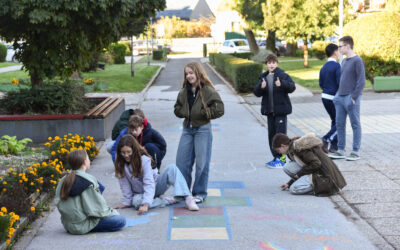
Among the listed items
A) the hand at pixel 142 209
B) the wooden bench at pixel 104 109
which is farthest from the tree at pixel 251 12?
the hand at pixel 142 209

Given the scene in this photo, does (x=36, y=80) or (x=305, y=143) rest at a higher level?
(x=36, y=80)

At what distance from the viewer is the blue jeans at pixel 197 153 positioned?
6.52 meters

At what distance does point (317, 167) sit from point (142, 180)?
2.07 m

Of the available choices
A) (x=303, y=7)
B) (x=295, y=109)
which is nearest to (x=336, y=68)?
(x=295, y=109)

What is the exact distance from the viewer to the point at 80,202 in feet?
17.9

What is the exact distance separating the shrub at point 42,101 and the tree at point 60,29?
0.58m

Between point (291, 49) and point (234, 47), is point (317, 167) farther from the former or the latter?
point (291, 49)

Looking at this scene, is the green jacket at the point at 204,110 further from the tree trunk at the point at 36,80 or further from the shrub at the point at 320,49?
the shrub at the point at 320,49

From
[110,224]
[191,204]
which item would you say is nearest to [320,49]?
[191,204]

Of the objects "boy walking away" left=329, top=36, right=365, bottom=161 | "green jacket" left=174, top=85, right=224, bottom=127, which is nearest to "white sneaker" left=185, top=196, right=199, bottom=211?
"green jacket" left=174, top=85, right=224, bottom=127

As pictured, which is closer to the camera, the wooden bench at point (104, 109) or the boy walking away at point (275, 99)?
the boy walking away at point (275, 99)

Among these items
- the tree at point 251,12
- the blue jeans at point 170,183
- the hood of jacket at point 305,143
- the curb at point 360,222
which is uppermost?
the tree at point 251,12

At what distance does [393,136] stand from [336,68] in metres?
2.46

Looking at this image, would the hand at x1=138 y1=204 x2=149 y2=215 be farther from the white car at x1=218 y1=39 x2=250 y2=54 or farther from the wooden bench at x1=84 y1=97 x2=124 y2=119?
the white car at x1=218 y1=39 x2=250 y2=54
